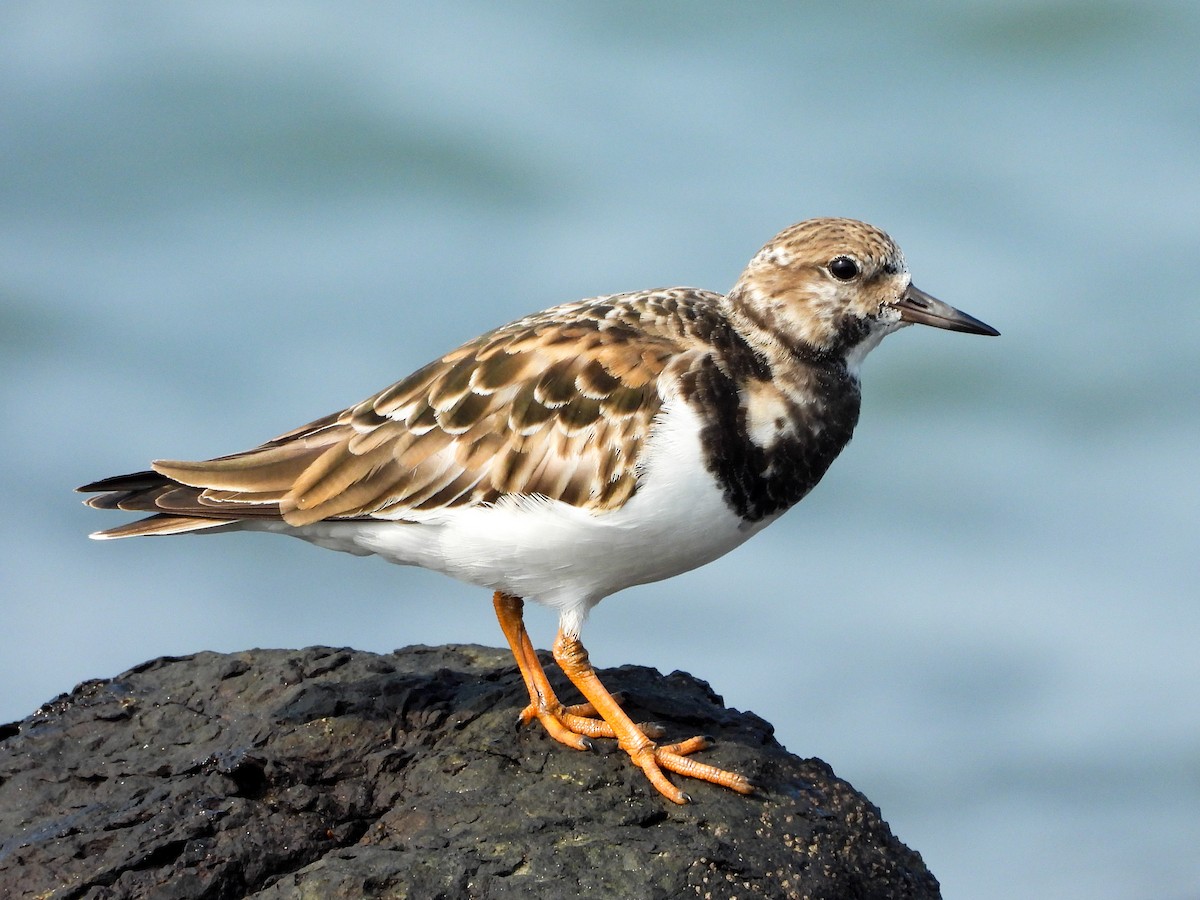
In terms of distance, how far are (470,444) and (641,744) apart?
3.67 feet

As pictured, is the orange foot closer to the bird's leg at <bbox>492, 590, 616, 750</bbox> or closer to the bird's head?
the bird's leg at <bbox>492, 590, 616, 750</bbox>

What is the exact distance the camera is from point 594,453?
15.0 feet

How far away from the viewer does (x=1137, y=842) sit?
7516 millimetres

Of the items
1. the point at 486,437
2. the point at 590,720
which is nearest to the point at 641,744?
the point at 590,720

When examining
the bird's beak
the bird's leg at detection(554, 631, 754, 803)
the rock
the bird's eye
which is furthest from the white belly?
the bird's beak

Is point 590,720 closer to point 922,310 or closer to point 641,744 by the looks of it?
point 641,744

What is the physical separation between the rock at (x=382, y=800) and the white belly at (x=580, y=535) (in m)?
0.49

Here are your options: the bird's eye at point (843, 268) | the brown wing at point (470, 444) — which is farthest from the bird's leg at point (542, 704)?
the bird's eye at point (843, 268)

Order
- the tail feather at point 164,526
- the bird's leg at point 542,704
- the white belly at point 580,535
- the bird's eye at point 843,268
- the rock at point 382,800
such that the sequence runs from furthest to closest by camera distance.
Result: the tail feather at point 164,526
the bird's eye at point 843,268
the bird's leg at point 542,704
the white belly at point 580,535
the rock at point 382,800

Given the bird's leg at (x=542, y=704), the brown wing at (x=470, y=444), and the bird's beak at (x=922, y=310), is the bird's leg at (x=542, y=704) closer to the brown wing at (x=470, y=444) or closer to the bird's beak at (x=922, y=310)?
the brown wing at (x=470, y=444)

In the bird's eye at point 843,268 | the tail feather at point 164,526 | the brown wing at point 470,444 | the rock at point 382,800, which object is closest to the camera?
the rock at point 382,800

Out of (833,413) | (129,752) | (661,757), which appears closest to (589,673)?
(661,757)

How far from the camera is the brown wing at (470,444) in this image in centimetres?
458

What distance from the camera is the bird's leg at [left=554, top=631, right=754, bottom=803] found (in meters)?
4.49
